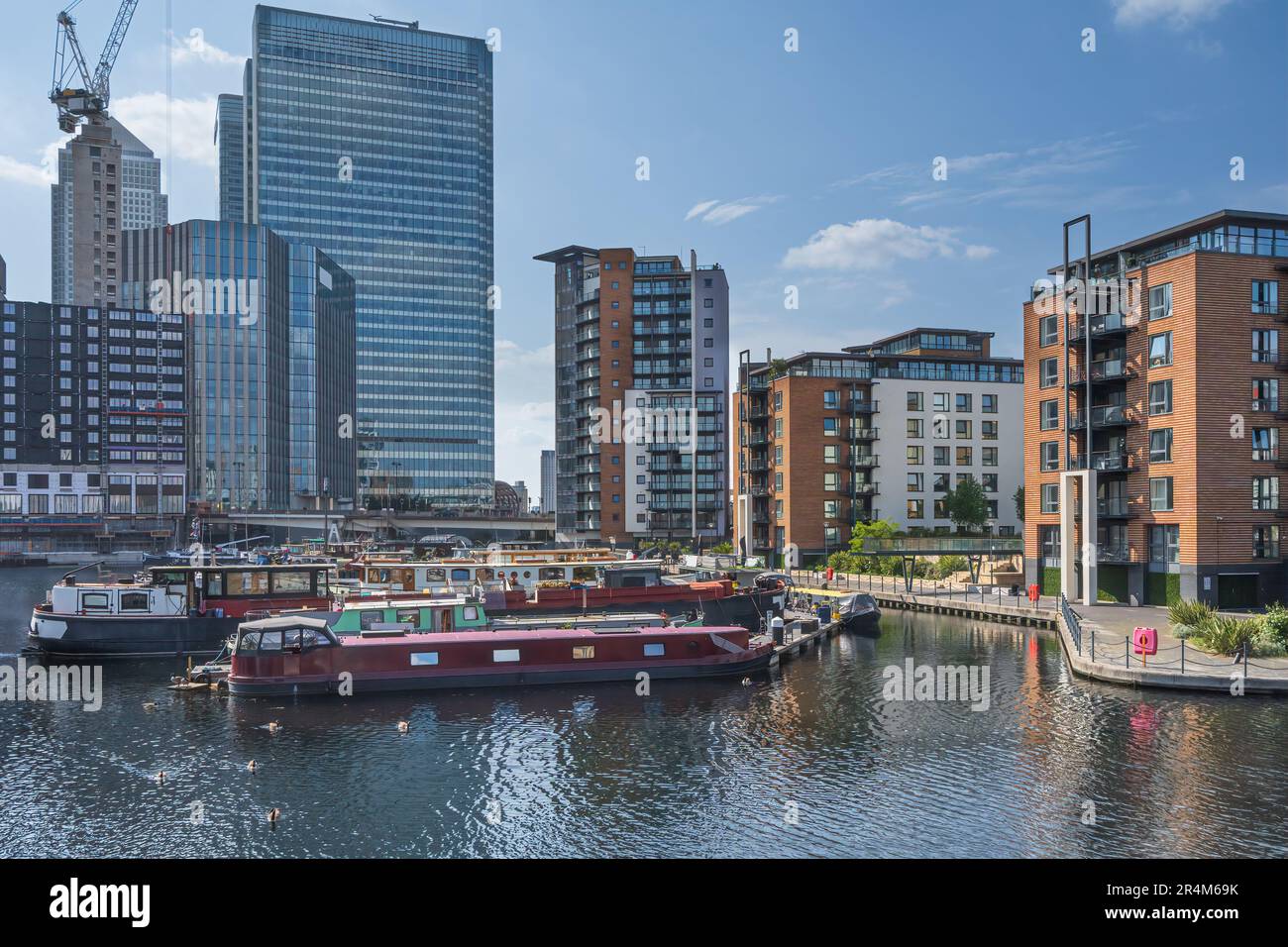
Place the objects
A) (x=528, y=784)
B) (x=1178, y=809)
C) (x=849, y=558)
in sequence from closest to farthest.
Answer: (x=1178, y=809) < (x=528, y=784) < (x=849, y=558)

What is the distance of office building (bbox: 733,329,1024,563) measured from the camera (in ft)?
330

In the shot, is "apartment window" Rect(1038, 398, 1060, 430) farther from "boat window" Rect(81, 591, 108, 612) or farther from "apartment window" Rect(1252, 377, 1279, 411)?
"boat window" Rect(81, 591, 108, 612)

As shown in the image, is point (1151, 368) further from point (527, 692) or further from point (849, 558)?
point (527, 692)

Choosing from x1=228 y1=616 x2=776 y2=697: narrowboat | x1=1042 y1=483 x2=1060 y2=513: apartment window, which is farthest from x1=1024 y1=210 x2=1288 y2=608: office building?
x1=228 y1=616 x2=776 y2=697: narrowboat

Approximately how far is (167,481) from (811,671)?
174m

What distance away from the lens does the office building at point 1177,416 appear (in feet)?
184

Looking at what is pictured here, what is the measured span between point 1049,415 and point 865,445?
35186 millimetres

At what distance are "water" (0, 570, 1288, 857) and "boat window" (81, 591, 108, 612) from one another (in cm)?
1191

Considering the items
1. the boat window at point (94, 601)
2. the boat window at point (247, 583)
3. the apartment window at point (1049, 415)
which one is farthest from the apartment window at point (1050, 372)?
the boat window at point (94, 601)

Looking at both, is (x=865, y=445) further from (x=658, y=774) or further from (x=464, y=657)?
(x=658, y=774)

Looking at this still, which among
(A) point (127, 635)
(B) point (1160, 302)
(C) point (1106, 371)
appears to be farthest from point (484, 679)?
(B) point (1160, 302)

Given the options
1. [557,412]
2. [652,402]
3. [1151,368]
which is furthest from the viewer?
[557,412]

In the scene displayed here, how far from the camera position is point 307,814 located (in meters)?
25.6
